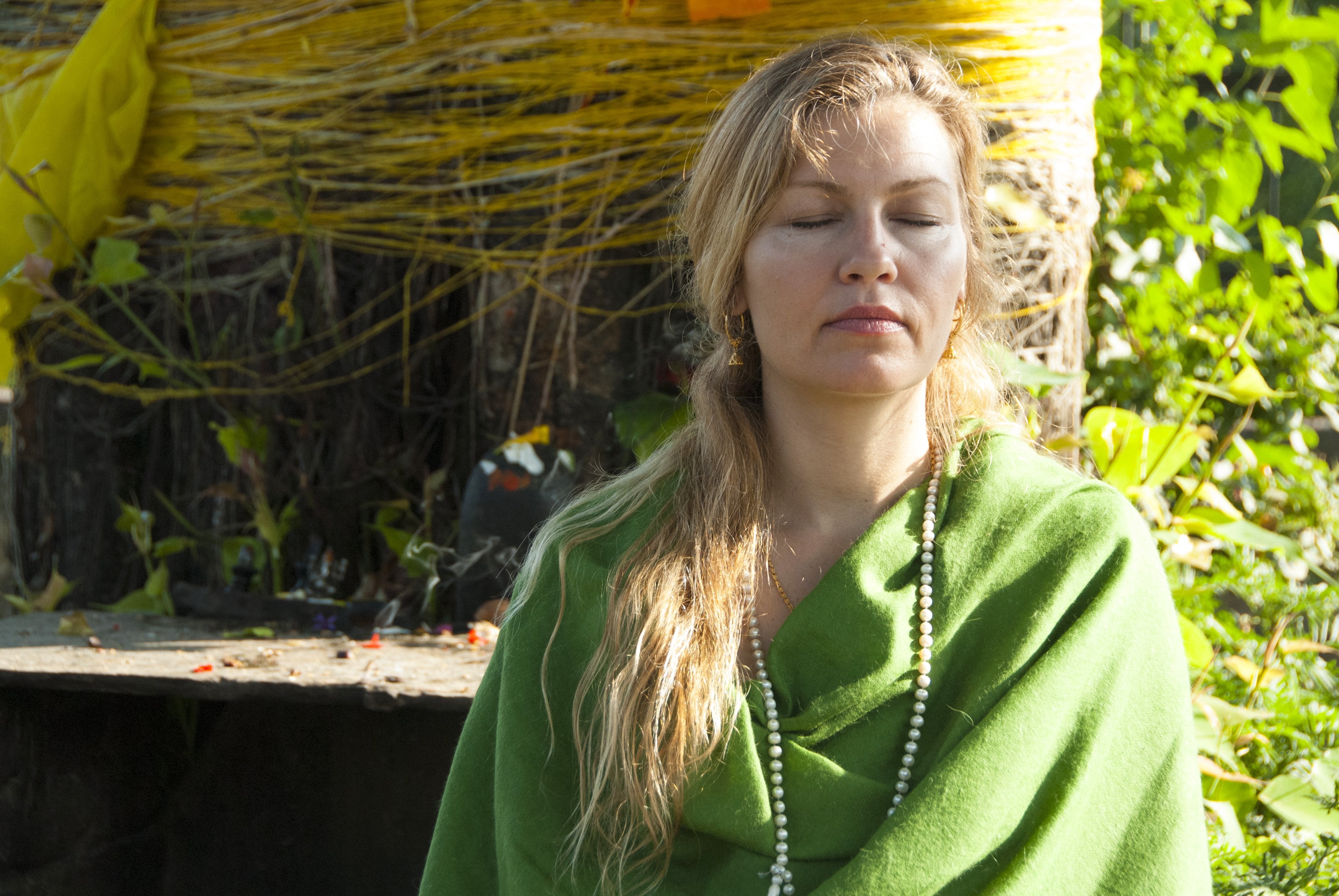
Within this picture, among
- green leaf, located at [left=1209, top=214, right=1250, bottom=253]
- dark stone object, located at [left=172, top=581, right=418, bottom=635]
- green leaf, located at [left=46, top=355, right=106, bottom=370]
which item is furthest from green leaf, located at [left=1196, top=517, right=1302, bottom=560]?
green leaf, located at [left=46, top=355, right=106, bottom=370]

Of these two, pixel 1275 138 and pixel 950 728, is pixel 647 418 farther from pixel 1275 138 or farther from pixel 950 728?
pixel 1275 138

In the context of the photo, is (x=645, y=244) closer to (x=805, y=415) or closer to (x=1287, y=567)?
(x=805, y=415)

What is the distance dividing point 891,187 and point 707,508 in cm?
46

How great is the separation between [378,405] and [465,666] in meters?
0.82

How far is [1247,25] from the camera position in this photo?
3.48 meters

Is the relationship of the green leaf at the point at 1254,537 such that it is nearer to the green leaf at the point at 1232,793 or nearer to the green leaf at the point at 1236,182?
the green leaf at the point at 1232,793

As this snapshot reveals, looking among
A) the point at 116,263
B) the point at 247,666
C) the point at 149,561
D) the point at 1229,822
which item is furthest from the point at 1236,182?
the point at 149,561

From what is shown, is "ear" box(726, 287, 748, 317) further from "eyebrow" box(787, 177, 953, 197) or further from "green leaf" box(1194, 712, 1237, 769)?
"green leaf" box(1194, 712, 1237, 769)

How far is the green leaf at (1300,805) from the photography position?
5.72 ft

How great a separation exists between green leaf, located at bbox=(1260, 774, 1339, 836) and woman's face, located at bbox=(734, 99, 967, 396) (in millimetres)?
1117

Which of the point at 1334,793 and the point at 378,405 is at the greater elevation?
the point at 378,405

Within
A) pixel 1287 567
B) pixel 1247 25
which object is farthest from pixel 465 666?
pixel 1247 25

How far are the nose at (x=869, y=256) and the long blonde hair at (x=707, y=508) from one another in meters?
0.10

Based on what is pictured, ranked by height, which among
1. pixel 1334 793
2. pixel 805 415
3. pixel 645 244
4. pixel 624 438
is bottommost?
pixel 1334 793
